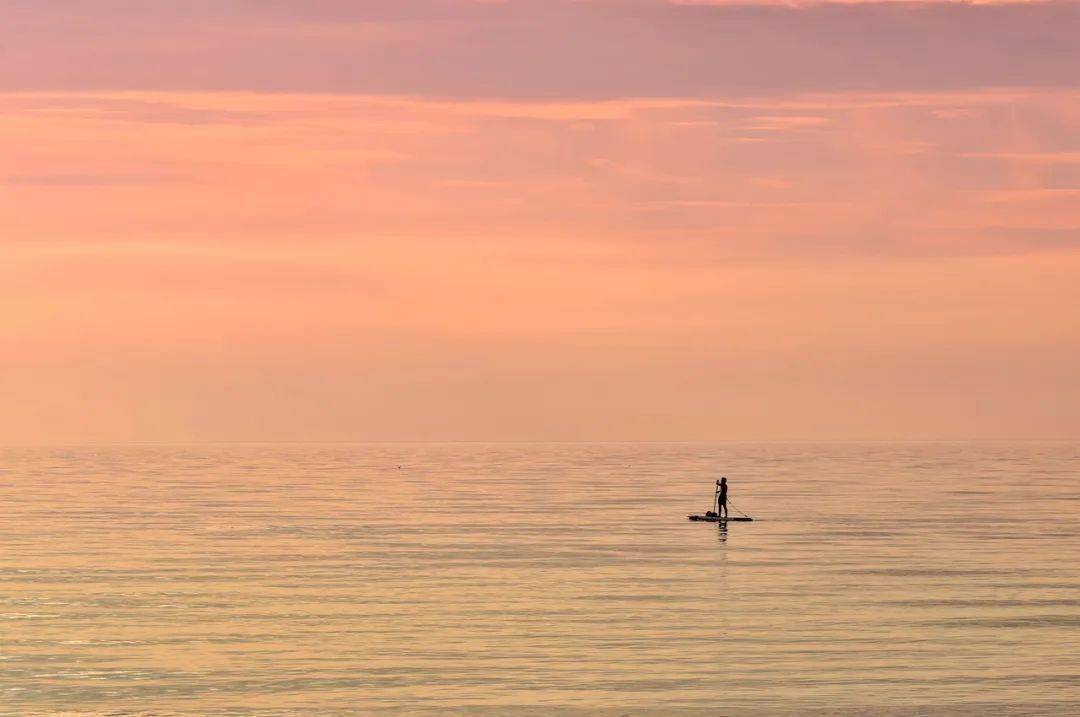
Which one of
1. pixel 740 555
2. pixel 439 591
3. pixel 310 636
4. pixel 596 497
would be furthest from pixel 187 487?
pixel 310 636

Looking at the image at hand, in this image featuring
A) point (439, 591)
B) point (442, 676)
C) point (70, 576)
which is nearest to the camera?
point (442, 676)

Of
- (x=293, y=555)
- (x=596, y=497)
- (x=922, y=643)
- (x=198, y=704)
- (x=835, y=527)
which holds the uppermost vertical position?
(x=596, y=497)

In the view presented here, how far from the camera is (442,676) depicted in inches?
1362

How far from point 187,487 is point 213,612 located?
304ft

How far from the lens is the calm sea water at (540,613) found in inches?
1287

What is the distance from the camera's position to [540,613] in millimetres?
44125

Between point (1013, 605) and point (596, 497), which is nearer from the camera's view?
point (1013, 605)

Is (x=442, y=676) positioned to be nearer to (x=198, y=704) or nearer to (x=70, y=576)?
(x=198, y=704)

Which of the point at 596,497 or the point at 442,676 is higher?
the point at 596,497

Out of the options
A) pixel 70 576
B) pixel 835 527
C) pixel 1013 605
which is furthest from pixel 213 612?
pixel 835 527

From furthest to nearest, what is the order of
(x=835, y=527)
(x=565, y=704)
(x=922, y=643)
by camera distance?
(x=835, y=527)
(x=922, y=643)
(x=565, y=704)

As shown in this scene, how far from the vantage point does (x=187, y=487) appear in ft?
444

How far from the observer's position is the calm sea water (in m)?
32.7

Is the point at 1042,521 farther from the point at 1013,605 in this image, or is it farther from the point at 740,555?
the point at 1013,605
